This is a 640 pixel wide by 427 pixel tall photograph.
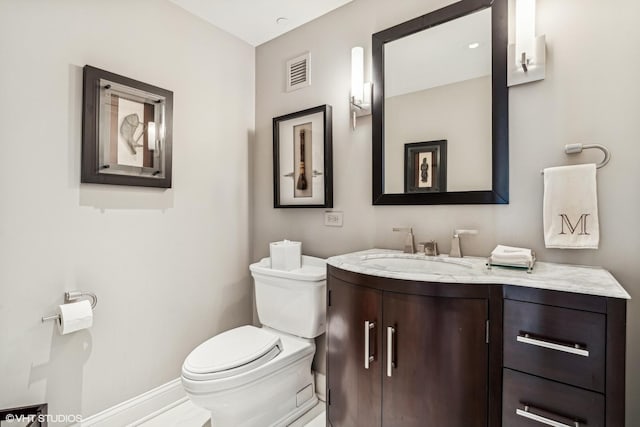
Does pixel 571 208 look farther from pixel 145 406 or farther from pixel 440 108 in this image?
pixel 145 406

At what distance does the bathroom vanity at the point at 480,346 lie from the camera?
2.92ft

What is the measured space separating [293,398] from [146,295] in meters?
1.03

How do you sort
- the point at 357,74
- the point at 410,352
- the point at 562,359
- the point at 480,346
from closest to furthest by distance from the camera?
the point at 562,359 → the point at 480,346 → the point at 410,352 → the point at 357,74

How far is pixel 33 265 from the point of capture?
56.5 inches

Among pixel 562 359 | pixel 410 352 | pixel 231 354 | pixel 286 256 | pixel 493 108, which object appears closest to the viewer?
pixel 562 359

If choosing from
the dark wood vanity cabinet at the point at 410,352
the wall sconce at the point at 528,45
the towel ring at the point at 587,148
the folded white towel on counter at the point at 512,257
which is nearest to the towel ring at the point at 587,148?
the towel ring at the point at 587,148

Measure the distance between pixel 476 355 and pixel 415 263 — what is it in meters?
0.54

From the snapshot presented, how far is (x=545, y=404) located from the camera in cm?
94

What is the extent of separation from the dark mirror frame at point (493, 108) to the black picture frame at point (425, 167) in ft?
0.13

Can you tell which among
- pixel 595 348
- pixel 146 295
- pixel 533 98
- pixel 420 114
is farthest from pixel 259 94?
pixel 595 348

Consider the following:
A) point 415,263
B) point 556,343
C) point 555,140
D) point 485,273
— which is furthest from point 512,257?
point 555,140

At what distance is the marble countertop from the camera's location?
931 millimetres

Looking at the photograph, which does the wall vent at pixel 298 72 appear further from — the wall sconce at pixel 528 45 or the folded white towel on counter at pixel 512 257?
the folded white towel on counter at pixel 512 257

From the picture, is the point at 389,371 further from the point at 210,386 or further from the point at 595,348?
the point at 210,386
